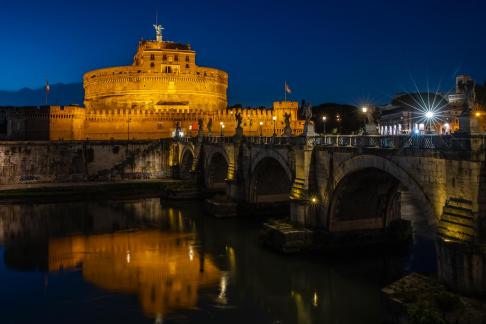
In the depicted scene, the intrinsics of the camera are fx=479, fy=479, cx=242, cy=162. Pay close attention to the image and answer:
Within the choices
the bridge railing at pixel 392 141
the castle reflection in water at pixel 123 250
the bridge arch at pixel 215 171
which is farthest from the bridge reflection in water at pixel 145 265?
the bridge arch at pixel 215 171

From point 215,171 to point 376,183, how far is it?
2437 centimetres

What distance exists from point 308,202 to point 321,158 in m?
2.23

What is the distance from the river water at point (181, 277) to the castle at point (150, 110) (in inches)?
1364

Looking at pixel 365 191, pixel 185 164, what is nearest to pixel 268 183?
pixel 365 191

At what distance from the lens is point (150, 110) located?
69.1 m

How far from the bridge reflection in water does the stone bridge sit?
6.05 meters

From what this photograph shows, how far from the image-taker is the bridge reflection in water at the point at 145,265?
18.6 metres

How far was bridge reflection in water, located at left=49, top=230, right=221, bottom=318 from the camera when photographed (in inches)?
731

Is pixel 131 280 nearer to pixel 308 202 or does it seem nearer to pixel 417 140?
pixel 308 202

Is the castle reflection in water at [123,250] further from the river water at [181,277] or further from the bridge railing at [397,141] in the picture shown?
the bridge railing at [397,141]

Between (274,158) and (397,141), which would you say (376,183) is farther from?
(274,158)

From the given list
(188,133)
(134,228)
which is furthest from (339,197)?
(188,133)

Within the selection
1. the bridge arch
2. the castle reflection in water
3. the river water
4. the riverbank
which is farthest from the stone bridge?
the riverbank

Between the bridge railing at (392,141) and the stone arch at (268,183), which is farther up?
the bridge railing at (392,141)
